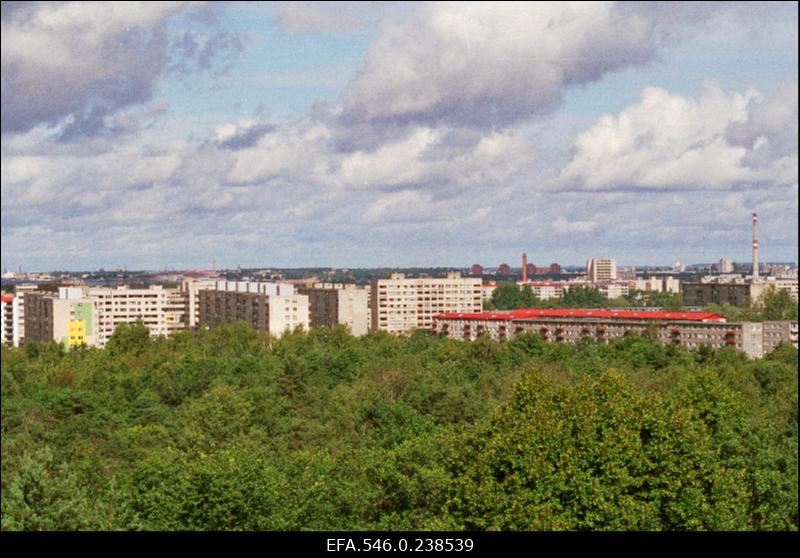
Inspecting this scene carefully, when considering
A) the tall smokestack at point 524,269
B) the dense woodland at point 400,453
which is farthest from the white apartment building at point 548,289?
the dense woodland at point 400,453

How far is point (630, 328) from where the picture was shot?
27.4m

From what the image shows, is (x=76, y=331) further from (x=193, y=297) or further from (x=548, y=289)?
(x=548, y=289)

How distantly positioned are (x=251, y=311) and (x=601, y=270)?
523 inches

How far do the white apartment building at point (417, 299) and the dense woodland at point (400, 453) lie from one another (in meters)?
16.1

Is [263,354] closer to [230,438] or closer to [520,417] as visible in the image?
[230,438]

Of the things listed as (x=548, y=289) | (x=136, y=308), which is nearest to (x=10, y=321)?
(x=136, y=308)

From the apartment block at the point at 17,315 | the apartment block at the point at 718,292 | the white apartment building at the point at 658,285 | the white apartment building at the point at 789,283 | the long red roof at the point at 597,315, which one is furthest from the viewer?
the white apartment building at the point at 789,283

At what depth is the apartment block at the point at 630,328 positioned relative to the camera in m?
27.1

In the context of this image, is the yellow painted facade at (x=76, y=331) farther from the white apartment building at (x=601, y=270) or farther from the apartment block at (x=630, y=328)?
the white apartment building at (x=601, y=270)

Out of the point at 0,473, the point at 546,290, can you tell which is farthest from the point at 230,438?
the point at 546,290

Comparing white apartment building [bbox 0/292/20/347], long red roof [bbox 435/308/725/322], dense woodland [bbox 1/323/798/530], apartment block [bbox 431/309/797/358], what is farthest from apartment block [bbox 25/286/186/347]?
long red roof [bbox 435/308/725/322]

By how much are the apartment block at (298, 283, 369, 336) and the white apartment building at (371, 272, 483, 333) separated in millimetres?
1117

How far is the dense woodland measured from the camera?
6973 millimetres

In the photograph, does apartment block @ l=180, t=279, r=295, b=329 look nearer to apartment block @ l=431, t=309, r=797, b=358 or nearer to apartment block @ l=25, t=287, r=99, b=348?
apartment block @ l=25, t=287, r=99, b=348
